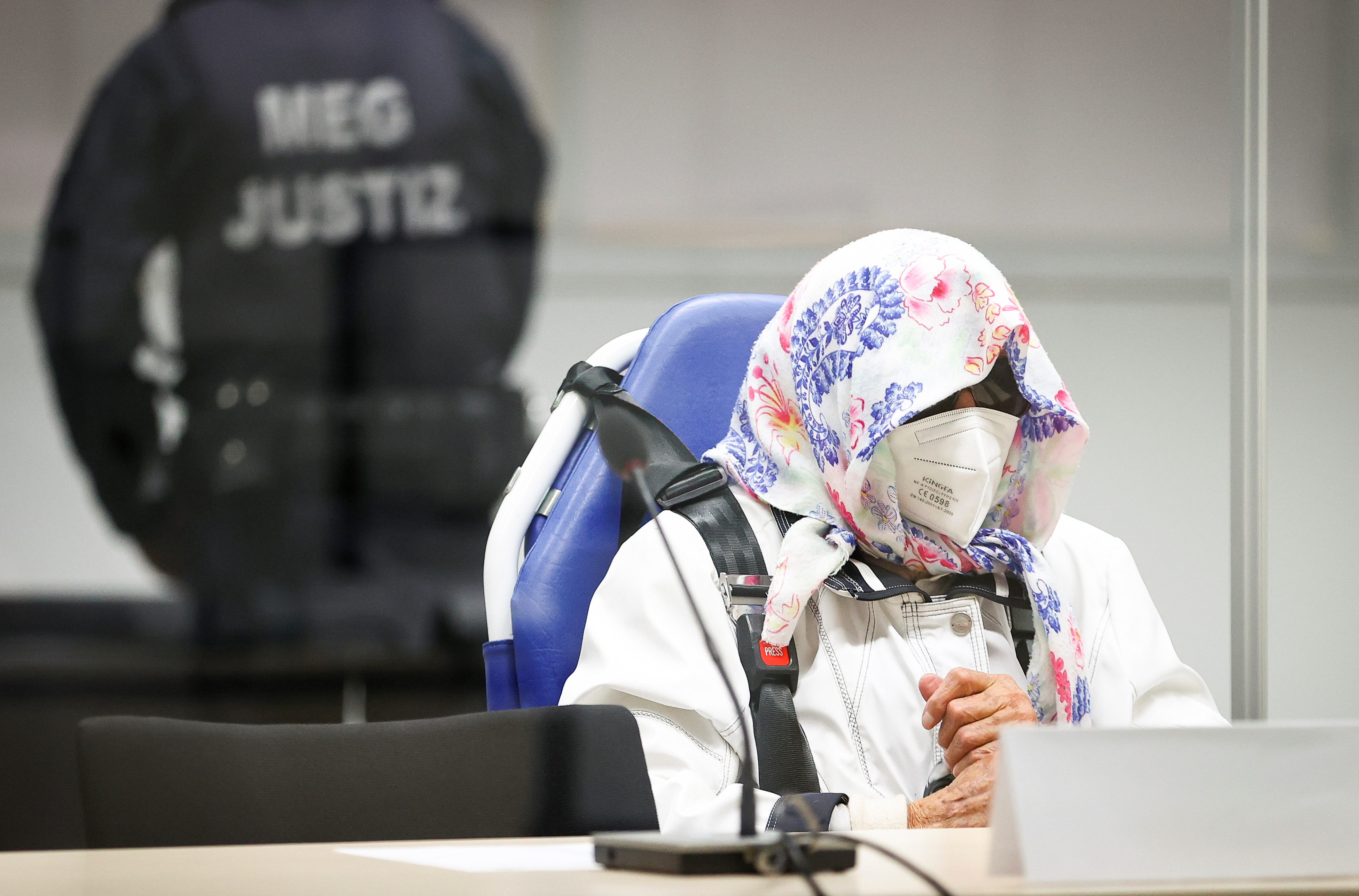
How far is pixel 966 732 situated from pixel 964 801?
0.21 ft

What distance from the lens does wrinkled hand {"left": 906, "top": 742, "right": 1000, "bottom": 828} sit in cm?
120

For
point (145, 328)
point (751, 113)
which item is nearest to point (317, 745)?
point (751, 113)

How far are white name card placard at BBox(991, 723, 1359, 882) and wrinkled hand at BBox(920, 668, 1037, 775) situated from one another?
2.23 feet

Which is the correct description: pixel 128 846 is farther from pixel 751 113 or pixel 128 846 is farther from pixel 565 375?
pixel 751 113

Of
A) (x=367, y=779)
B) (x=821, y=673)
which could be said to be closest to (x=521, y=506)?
(x=821, y=673)

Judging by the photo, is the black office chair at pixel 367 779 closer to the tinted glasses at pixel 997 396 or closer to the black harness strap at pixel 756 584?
the black harness strap at pixel 756 584

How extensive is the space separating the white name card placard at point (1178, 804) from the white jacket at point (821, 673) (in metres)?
0.66

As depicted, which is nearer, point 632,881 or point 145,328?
point 632,881

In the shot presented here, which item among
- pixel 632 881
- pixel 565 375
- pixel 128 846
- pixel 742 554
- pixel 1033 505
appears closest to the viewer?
pixel 632 881

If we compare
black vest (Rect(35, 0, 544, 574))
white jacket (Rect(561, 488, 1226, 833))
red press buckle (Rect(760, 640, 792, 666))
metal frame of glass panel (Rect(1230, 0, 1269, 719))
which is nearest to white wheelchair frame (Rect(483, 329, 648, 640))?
white jacket (Rect(561, 488, 1226, 833))

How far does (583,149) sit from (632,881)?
6.26ft

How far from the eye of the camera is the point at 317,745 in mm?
808

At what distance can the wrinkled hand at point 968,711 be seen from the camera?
1.23m

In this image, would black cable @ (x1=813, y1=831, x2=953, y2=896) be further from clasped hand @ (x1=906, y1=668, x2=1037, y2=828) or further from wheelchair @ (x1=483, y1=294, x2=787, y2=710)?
wheelchair @ (x1=483, y1=294, x2=787, y2=710)
